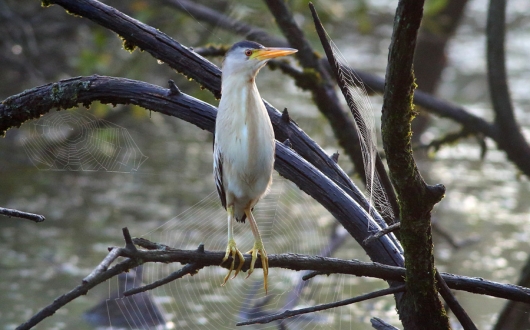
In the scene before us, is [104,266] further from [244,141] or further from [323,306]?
[244,141]

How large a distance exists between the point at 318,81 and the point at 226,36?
79.6 inches

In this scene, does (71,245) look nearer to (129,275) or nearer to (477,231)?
(129,275)

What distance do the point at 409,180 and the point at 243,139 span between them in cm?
64

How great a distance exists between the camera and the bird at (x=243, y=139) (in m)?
1.97

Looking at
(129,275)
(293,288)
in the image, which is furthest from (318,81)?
(129,275)

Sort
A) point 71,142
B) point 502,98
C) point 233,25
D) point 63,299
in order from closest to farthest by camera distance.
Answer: point 63,299
point 502,98
point 233,25
point 71,142

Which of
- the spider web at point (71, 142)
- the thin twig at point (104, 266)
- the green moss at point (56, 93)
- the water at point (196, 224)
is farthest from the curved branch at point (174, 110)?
the spider web at point (71, 142)

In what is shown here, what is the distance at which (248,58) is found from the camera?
2.12 meters

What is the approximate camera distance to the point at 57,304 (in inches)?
54.6

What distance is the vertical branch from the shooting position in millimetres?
1330

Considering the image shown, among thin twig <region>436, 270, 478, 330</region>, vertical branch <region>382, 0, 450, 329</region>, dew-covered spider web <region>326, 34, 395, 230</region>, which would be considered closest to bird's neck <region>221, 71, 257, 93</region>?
dew-covered spider web <region>326, 34, 395, 230</region>

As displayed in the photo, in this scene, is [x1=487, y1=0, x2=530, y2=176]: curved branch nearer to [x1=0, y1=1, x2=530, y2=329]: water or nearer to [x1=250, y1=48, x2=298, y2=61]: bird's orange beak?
[x1=0, y1=1, x2=530, y2=329]: water

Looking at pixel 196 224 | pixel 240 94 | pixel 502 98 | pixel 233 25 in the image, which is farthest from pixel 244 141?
pixel 196 224

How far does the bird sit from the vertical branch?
0.44 meters
